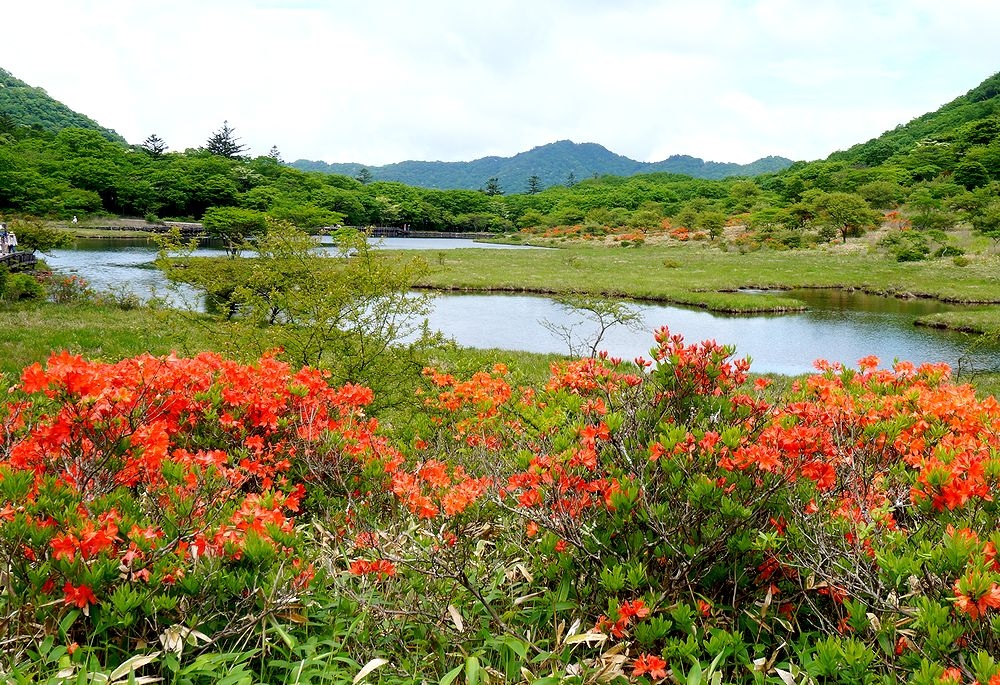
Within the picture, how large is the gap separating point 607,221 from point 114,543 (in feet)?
290

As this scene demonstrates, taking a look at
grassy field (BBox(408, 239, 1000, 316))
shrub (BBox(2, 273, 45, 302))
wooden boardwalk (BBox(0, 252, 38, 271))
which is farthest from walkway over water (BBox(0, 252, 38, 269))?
grassy field (BBox(408, 239, 1000, 316))

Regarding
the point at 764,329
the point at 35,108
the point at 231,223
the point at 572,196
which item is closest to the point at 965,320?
the point at 764,329

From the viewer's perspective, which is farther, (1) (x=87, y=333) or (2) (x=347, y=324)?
(1) (x=87, y=333)

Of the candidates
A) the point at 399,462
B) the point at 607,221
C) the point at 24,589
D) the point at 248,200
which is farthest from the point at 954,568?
the point at 248,200

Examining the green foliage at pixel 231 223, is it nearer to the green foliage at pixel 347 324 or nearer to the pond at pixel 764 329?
the pond at pixel 764 329

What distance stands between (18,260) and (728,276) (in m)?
32.6

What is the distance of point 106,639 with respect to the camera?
262 centimetres

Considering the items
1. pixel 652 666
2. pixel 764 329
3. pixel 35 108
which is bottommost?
pixel 764 329

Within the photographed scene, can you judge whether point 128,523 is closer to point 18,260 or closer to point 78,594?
point 78,594

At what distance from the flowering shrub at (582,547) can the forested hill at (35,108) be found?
494 ft

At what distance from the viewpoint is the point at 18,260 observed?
23406mm

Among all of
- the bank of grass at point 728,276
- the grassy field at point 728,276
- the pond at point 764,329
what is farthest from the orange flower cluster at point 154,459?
the grassy field at point 728,276

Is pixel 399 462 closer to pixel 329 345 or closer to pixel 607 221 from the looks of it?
pixel 329 345

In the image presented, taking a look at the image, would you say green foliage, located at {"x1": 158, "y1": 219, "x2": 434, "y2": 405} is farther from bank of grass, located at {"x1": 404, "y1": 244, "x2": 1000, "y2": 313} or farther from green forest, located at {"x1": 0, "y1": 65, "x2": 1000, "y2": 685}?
bank of grass, located at {"x1": 404, "y1": 244, "x2": 1000, "y2": 313}
